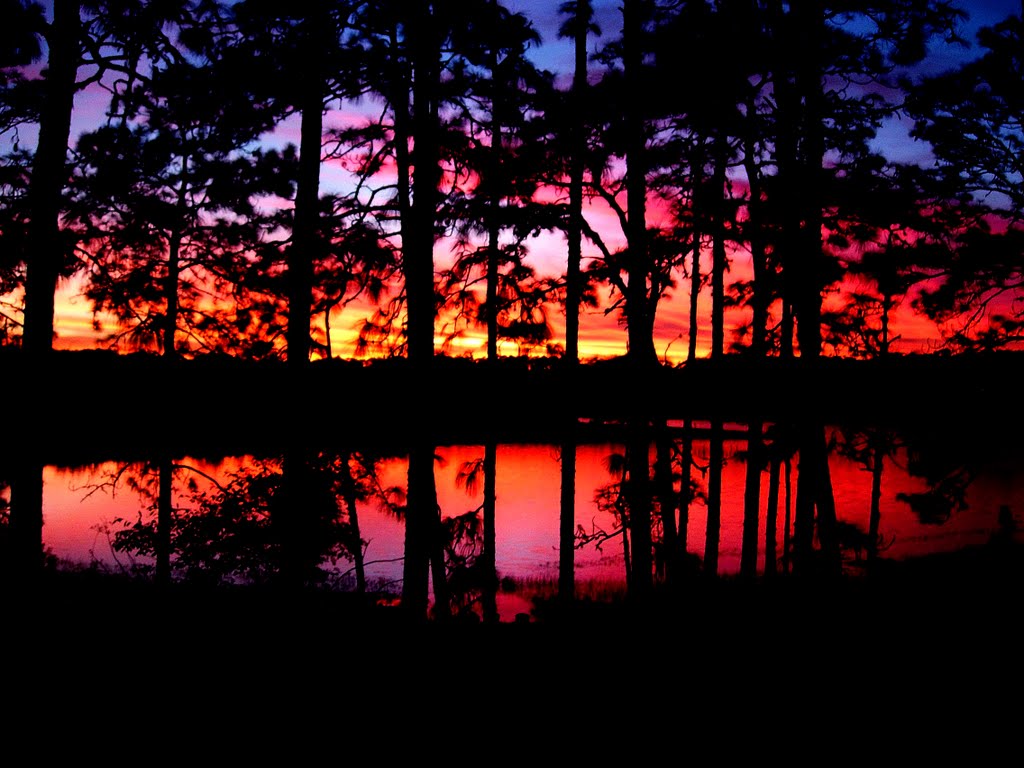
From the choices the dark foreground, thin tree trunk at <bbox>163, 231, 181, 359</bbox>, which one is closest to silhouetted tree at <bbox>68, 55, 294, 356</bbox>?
thin tree trunk at <bbox>163, 231, 181, 359</bbox>

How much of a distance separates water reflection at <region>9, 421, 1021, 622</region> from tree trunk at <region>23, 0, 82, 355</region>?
1973 millimetres

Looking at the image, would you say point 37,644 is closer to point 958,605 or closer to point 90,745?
point 90,745

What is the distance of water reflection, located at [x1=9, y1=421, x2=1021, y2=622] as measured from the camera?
8688mm

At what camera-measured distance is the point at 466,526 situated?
506 inches

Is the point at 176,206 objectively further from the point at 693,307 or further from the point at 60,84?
the point at 693,307

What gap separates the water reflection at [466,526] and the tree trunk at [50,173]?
1973 millimetres

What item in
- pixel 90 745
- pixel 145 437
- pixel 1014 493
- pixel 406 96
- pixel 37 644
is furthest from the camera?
pixel 145 437

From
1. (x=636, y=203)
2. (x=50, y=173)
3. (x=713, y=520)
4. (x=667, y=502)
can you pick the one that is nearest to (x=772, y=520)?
(x=713, y=520)

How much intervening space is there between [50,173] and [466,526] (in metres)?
8.47

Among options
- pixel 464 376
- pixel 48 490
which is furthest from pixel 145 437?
pixel 464 376

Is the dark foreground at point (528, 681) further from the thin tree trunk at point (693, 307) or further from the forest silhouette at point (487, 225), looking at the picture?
the thin tree trunk at point (693, 307)

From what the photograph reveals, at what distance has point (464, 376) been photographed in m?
36.0

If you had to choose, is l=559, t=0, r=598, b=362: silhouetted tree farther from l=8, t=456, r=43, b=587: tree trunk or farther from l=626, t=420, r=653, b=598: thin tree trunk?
l=8, t=456, r=43, b=587: tree trunk

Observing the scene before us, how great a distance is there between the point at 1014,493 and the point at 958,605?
2258cm
